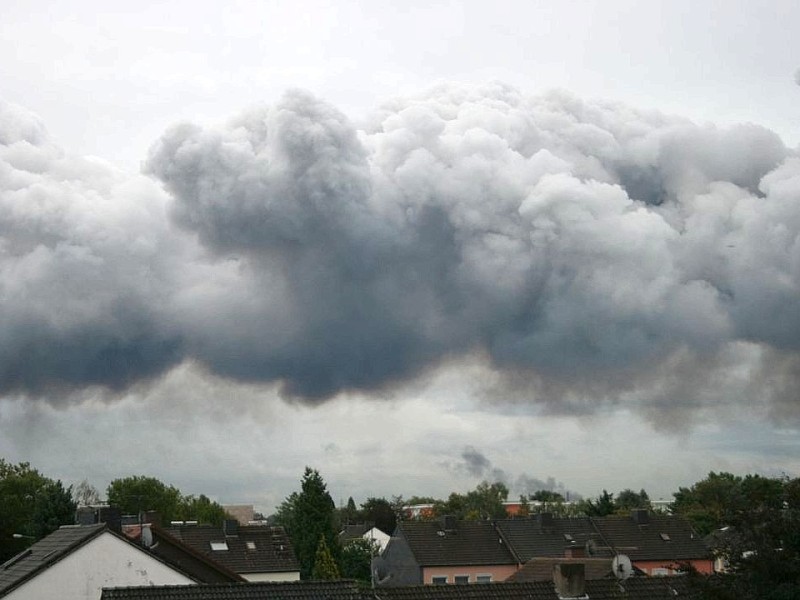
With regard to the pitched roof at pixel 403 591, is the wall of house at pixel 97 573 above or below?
above

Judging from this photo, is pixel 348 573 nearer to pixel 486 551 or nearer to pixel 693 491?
pixel 486 551

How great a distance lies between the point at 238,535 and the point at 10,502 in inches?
1367

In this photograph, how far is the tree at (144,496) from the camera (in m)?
108

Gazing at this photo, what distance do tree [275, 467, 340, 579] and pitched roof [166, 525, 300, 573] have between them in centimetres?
258

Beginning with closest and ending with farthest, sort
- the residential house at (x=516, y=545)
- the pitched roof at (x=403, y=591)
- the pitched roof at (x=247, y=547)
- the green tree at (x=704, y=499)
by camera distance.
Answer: the pitched roof at (x=403, y=591) → the pitched roof at (x=247, y=547) → the residential house at (x=516, y=545) → the green tree at (x=704, y=499)

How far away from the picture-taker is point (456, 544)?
71.5 m

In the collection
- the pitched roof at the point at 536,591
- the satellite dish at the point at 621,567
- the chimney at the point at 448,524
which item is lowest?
the pitched roof at the point at 536,591

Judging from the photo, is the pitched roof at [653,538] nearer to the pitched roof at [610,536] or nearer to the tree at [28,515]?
the pitched roof at [610,536]

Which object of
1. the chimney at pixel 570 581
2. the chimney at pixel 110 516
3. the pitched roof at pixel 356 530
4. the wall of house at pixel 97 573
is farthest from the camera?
the pitched roof at pixel 356 530

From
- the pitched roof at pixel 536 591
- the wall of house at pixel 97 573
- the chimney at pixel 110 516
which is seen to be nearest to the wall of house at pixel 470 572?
the chimney at pixel 110 516

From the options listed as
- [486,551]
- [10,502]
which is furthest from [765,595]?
[10,502]

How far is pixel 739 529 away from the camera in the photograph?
25250 mm

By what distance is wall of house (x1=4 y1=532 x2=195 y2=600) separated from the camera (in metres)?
34.0

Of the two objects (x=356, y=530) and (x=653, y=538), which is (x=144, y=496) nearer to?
(x=356, y=530)
